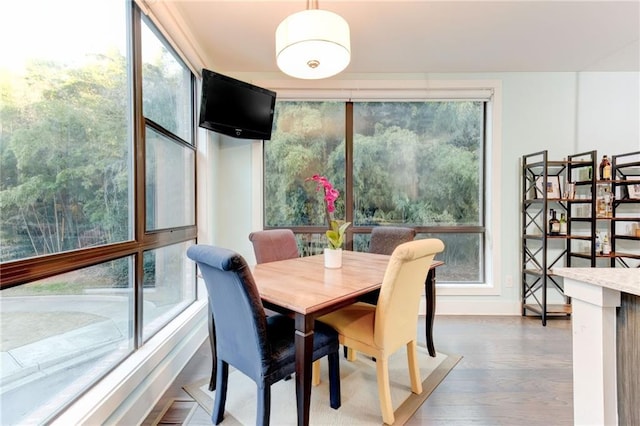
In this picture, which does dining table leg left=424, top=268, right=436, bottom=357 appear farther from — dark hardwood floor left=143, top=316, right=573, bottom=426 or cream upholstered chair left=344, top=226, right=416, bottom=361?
cream upholstered chair left=344, top=226, right=416, bottom=361

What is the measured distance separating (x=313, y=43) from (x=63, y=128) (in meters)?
1.26

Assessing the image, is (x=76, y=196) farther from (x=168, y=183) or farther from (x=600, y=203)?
(x=600, y=203)

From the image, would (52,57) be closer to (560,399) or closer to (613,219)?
(560,399)

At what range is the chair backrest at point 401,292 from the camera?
141 centimetres

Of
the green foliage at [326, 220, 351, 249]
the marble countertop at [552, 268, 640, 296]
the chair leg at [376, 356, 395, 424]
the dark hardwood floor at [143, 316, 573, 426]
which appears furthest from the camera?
the green foliage at [326, 220, 351, 249]

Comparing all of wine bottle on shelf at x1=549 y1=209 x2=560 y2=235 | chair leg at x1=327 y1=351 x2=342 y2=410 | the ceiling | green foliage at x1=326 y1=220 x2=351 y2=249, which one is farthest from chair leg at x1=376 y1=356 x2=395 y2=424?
wine bottle on shelf at x1=549 y1=209 x2=560 y2=235

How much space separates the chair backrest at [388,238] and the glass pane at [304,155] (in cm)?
63

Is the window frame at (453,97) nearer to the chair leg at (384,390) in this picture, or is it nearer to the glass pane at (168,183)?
the glass pane at (168,183)

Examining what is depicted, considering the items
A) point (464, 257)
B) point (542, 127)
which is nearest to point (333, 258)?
point (464, 257)

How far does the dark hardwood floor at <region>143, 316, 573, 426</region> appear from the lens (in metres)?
1.61

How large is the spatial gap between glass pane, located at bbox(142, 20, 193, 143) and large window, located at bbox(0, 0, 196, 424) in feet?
0.05

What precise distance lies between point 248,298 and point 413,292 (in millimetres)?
948

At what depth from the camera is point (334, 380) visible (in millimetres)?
1632

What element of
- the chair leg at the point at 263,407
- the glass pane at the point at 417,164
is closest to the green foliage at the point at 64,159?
the chair leg at the point at 263,407
